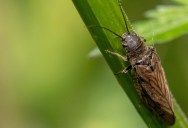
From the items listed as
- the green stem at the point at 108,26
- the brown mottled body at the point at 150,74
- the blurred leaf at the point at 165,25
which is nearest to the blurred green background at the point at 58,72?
the blurred leaf at the point at 165,25

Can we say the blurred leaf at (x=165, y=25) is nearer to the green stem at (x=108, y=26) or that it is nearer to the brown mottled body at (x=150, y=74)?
the brown mottled body at (x=150, y=74)

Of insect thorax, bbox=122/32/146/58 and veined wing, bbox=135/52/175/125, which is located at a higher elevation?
insect thorax, bbox=122/32/146/58

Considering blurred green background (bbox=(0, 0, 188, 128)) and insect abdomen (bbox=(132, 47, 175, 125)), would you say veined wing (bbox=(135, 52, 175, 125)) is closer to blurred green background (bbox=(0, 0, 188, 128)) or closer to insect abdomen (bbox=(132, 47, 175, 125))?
insect abdomen (bbox=(132, 47, 175, 125))

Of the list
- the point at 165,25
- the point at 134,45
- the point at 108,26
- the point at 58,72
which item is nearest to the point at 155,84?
the point at 134,45

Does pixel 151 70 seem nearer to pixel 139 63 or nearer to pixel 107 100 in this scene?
pixel 139 63

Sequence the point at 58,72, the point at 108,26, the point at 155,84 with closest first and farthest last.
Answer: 1. the point at 108,26
2. the point at 155,84
3. the point at 58,72

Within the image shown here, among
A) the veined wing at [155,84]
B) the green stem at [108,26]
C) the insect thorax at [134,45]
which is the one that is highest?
the green stem at [108,26]

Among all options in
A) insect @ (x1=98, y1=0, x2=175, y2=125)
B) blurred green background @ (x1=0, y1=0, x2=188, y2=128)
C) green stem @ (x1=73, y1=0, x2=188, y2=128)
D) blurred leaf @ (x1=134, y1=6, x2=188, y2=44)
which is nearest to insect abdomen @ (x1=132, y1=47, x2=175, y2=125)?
insect @ (x1=98, y1=0, x2=175, y2=125)

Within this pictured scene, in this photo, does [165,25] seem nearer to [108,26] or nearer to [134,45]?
[134,45]

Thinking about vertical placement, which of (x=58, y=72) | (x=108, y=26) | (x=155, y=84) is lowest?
(x=155, y=84)
